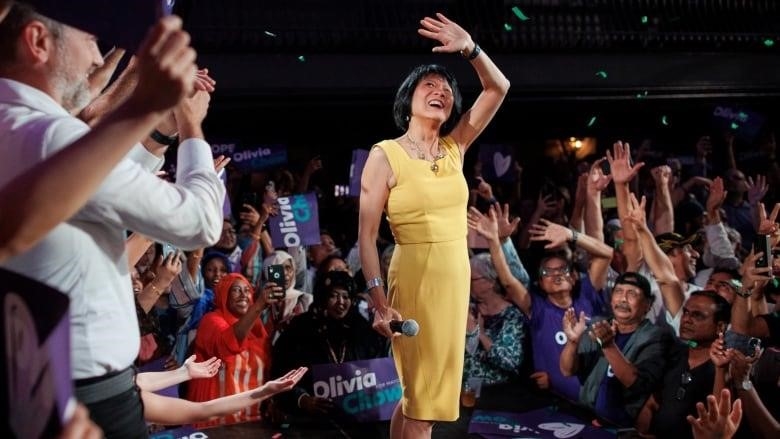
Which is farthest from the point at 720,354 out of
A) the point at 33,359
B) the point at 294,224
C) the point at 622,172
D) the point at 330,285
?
the point at 294,224

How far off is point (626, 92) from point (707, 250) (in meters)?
3.16

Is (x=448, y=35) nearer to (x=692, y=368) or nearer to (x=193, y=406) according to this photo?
(x=193, y=406)

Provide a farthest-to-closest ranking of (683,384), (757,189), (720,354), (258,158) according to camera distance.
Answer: (258,158), (757,189), (683,384), (720,354)

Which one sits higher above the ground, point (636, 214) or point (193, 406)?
point (636, 214)

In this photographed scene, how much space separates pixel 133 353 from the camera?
1.76 meters

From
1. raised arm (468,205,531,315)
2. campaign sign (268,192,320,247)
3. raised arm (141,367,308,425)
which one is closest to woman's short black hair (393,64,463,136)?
raised arm (141,367,308,425)

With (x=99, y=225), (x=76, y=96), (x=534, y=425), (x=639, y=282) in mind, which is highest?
(x=76, y=96)

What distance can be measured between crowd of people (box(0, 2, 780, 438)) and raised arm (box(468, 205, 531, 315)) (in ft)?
0.05

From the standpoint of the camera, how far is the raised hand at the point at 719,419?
3.11 metres

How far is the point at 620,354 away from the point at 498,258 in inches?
40.1

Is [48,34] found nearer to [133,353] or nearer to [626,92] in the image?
[133,353]

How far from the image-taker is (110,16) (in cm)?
165

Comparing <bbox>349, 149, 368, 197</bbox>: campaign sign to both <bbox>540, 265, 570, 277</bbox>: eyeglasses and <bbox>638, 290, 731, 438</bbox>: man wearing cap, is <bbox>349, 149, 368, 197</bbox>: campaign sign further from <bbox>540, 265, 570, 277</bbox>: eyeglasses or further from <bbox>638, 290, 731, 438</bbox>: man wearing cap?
<bbox>638, 290, 731, 438</bbox>: man wearing cap

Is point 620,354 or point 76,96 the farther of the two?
point 620,354
